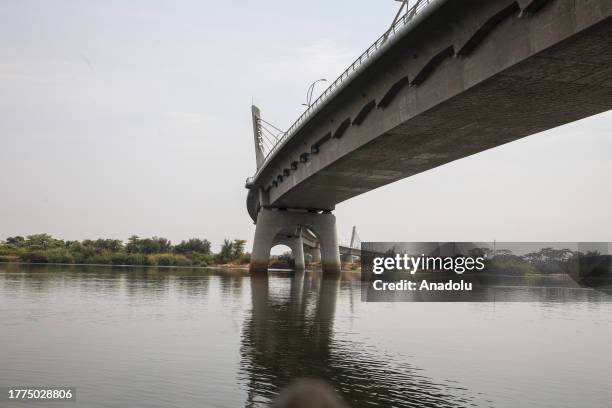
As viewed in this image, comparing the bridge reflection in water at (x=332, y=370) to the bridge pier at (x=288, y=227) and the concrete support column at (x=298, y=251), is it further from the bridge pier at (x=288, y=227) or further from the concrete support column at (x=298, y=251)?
the concrete support column at (x=298, y=251)

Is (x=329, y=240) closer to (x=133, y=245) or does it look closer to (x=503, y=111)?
(x=503, y=111)

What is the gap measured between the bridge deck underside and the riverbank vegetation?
8013 centimetres

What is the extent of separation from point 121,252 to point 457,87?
111 meters

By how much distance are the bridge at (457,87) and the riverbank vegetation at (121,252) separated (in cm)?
7719

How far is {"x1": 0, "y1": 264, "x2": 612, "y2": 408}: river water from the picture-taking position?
10.2 m

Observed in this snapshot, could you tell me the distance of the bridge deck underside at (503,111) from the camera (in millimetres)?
19266

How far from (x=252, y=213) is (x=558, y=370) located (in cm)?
8244

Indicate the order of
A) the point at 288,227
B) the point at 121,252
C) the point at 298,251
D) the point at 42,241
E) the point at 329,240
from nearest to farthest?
the point at 329,240, the point at 288,227, the point at 298,251, the point at 121,252, the point at 42,241

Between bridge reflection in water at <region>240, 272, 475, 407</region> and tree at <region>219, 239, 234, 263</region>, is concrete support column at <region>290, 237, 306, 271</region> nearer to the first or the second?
tree at <region>219, 239, 234, 263</region>

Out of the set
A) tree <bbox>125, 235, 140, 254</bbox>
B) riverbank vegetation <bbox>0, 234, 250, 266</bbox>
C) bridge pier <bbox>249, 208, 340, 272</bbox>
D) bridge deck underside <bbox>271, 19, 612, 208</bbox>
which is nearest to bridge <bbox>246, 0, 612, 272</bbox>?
bridge deck underside <bbox>271, 19, 612, 208</bbox>

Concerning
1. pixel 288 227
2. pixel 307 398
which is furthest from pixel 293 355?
pixel 288 227

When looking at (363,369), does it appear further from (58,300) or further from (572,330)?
(58,300)

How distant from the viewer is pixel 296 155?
49312 millimetres

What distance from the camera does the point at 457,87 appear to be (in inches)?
940
